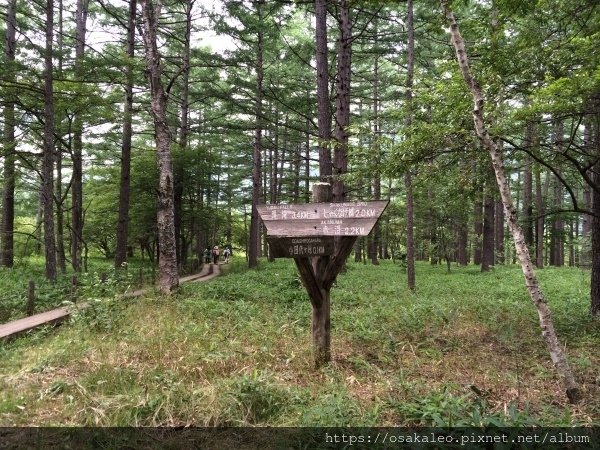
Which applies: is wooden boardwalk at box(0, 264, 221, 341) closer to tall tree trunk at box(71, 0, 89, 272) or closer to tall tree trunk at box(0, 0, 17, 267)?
tall tree trunk at box(0, 0, 17, 267)

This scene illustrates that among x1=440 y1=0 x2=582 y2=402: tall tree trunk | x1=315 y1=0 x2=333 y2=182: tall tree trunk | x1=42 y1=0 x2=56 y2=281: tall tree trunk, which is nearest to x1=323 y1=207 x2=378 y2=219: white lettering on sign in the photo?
x1=440 y1=0 x2=582 y2=402: tall tree trunk

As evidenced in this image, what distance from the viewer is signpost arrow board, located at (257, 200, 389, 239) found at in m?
5.07

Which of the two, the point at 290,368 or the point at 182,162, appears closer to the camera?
the point at 290,368

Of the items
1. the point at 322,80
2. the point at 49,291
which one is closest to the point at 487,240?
the point at 322,80

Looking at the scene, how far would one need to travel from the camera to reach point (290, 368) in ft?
17.5

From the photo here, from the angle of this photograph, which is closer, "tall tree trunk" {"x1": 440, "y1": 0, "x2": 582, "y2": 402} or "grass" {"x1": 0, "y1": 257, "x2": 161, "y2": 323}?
"tall tree trunk" {"x1": 440, "y1": 0, "x2": 582, "y2": 402}

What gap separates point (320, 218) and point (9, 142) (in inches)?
521

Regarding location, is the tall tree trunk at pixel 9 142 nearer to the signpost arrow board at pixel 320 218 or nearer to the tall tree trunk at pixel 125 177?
the tall tree trunk at pixel 125 177

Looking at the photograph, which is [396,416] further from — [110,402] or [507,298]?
[507,298]

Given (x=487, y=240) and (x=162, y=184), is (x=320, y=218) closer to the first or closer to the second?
(x=162, y=184)

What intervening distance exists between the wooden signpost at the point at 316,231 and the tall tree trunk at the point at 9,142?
32.7 feet

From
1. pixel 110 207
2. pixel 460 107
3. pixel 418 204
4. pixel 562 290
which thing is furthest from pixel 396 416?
pixel 110 207

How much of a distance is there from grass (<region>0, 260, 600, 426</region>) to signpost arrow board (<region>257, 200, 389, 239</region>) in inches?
68.4

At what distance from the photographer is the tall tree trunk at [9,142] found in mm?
12484
